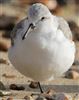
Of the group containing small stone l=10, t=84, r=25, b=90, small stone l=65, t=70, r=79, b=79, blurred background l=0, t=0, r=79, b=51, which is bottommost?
blurred background l=0, t=0, r=79, b=51

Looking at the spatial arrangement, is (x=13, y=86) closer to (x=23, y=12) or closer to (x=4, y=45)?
(x=4, y=45)

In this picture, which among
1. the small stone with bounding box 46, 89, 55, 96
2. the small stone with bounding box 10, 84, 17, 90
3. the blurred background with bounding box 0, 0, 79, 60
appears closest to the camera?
the small stone with bounding box 46, 89, 55, 96

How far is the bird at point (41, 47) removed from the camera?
5379mm

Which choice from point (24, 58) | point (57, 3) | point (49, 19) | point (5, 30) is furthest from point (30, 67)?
point (57, 3)

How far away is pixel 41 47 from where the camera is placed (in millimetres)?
5453

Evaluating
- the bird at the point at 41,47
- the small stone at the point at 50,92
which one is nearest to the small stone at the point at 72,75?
the small stone at the point at 50,92

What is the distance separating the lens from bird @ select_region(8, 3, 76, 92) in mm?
5379

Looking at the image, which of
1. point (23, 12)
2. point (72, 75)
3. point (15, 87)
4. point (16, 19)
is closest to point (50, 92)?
point (15, 87)

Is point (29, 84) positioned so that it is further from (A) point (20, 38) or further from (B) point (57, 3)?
(B) point (57, 3)

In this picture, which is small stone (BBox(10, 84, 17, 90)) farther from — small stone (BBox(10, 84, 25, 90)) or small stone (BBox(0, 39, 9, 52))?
small stone (BBox(0, 39, 9, 52))

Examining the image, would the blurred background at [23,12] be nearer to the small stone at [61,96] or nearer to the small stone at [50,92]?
the small stone at [50,92]

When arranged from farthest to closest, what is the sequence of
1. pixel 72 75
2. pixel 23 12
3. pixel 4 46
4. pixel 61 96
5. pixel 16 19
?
1. pixel 23 12
2. pixel 16 19
3. pixel 4 46
4. pixel 72 75
5. pixel 61 96

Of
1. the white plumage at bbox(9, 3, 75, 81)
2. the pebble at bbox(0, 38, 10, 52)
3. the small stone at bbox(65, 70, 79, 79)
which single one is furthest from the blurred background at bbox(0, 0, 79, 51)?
the white plumage at bbox(9, 3, 75, 81)

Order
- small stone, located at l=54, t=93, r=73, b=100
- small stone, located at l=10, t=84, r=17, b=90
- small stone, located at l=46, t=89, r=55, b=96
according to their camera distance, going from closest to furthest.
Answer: small stone, located at l=54, t=93, r=73, b=100 < small stone, located at l=46, t=89, r=55, b=96 < small stone, located at l=10, t=84, r=17, b=90
